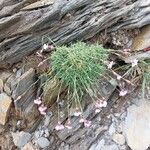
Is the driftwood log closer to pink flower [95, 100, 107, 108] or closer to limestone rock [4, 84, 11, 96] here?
limestone rock [4, 84, 11, 96]

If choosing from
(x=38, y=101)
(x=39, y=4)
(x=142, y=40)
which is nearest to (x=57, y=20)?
(x=39, y=4)

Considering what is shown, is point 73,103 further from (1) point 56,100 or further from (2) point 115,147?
(2) point 115,147

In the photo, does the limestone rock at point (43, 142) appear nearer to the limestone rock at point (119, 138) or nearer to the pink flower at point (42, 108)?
the pink flower at point (42, 108)

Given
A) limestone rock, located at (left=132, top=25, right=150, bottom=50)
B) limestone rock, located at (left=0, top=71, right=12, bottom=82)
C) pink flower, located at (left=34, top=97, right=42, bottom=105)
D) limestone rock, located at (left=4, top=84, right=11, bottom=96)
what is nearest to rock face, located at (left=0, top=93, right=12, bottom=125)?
limestone rock, located at (left=4, top=84, right=11, bottom=96)

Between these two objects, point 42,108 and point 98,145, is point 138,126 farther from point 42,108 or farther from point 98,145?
point 42,108

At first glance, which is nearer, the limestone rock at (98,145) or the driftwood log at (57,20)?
the driftwood log at (57,20)

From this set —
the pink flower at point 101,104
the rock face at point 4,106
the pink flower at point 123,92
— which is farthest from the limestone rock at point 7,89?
the pink flower at point 123,92
